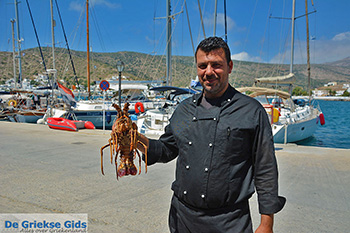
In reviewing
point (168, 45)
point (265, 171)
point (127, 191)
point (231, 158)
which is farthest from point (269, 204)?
point (168, 45)

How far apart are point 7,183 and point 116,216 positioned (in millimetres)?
2522

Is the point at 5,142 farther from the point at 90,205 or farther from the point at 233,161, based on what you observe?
the point at 233,161

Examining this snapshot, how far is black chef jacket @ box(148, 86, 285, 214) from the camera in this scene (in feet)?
5.32

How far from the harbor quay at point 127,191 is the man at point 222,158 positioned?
1.88 metres

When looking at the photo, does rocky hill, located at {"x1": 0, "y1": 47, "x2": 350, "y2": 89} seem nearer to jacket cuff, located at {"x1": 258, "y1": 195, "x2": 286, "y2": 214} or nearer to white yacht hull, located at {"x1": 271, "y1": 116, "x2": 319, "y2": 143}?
white yacht hull, located at {"x1": 271, "y1": 116, "x2": 319, "y2": 143}

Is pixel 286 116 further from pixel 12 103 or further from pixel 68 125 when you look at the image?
pixel 12 103

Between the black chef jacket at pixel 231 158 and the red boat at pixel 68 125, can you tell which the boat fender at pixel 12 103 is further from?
the black chef jacket at pixel 231 158

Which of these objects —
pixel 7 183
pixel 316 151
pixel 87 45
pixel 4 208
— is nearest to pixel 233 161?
pixel 4 208

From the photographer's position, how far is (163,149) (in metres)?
2.03

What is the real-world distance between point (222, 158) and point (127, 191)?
11.0 feet

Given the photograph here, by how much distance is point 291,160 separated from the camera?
720 cm

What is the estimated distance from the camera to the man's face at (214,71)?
1713 mm

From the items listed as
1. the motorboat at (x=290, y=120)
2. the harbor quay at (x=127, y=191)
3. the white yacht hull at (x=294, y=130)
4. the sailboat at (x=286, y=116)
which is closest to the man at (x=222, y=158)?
the harbor quay at (x=127, y=191)

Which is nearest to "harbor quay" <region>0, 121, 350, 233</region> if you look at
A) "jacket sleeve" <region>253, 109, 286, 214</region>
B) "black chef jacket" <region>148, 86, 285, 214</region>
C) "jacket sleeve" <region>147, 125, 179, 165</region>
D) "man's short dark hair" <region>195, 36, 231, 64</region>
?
"jacket sleeve" <region>147, 125, 179, 165</region>
